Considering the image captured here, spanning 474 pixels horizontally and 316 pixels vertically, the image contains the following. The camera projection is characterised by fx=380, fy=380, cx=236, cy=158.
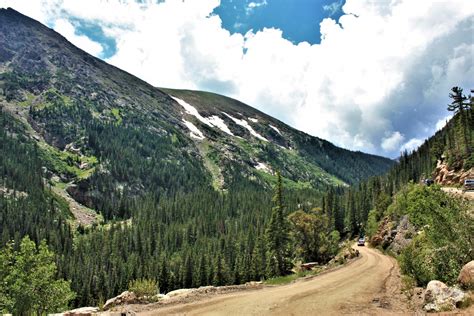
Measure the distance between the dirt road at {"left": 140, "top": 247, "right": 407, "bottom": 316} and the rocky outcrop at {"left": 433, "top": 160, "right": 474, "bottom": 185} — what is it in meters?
50.1

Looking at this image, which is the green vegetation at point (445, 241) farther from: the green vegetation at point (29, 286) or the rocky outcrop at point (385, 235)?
the rocky outcrop at point (385, 235)

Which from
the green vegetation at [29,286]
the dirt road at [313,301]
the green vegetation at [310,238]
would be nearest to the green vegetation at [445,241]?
the dirt road at [313,301]

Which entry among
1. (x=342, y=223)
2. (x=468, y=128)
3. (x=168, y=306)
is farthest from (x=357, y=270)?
(x=342, y=223)

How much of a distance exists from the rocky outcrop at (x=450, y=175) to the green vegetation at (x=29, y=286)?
70.5 meters

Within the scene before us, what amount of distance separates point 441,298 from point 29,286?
137 feet

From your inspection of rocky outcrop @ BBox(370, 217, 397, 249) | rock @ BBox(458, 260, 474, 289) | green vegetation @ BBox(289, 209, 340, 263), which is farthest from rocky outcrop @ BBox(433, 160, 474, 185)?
rock @ BBox(458, 260, 474, 289)

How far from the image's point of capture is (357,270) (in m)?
40.2

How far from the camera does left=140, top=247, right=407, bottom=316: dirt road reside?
21281mm

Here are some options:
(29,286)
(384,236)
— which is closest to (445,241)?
(29,286)

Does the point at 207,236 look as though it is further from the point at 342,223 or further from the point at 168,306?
the point at 168,306

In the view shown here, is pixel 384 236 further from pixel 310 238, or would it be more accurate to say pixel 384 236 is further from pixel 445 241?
pixel 445 241

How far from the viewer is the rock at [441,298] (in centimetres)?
1709

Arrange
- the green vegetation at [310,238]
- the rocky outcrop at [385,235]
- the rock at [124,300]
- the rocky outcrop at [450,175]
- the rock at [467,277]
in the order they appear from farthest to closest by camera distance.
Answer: the rocky outcrop at [450,175]
the green vegetation at [310,238]
the rocky outcrop at [385,235]
the rock at [124,300]
the rock at [467,277]

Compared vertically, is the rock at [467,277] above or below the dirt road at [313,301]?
above
